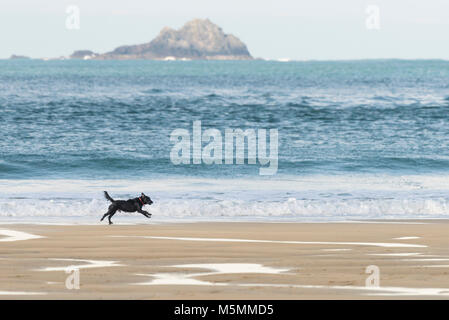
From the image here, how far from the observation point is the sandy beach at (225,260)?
24.1 feet

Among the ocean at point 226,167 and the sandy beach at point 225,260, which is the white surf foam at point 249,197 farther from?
the sandy beach at point 225,260

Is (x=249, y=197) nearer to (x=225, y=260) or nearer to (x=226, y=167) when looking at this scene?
(x=226, y=167)

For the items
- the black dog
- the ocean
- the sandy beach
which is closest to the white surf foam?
the ocean

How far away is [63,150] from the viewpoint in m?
23.2

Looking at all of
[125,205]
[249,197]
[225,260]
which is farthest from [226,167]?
[225,260]

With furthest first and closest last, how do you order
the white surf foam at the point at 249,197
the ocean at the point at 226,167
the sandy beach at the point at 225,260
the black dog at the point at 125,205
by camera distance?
the ocean at the point at 226,167
the white surf foam at the point at 249,197
the black dog at the point at 125,205
the sandy beach at the point at 225,260

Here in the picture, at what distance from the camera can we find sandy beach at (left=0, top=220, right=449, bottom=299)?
7.33 m

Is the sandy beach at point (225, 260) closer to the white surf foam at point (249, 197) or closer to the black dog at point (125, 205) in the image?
the black dog at point (125, 205)

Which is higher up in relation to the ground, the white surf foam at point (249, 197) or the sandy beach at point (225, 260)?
the sandy beach at point (225, 260)

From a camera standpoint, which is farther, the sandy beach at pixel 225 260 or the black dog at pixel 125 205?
the black dog at pixel 125 205

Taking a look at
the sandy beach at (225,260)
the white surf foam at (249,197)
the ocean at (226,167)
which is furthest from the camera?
the ocean at (226,167)

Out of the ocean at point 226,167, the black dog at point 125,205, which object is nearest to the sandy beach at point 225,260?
the black dog at point 125,205

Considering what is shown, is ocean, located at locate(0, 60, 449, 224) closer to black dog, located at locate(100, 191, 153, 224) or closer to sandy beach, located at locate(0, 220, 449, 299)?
black dog, located at locate(100, 191, 153, 224)
